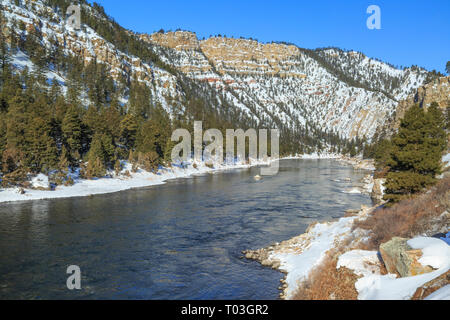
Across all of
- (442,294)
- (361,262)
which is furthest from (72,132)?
(442,294)

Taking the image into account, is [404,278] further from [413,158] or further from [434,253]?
[413,158]

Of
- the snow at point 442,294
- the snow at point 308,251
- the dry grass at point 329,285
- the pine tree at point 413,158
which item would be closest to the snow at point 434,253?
the snow at point 442,294

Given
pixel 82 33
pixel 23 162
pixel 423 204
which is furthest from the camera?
pixel 82 33

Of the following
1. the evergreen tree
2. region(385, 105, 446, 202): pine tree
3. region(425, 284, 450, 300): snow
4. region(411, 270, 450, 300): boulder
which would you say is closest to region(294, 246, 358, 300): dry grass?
region(411, 270, 450, 300): boulder

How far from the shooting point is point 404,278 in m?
10.3

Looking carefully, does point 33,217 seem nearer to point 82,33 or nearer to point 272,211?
point 272,211

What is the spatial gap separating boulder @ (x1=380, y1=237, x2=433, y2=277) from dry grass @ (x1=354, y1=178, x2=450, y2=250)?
3.42m

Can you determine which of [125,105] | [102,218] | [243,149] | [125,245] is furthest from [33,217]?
[243,149]

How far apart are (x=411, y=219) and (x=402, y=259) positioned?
7096 millimetres

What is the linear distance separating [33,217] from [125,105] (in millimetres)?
94202

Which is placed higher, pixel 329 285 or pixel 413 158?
pixel 413 158

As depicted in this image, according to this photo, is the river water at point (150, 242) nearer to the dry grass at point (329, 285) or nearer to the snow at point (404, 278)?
the dry grass at point (329, 285)

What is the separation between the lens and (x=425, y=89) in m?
131

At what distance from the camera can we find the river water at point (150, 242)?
15.7m
